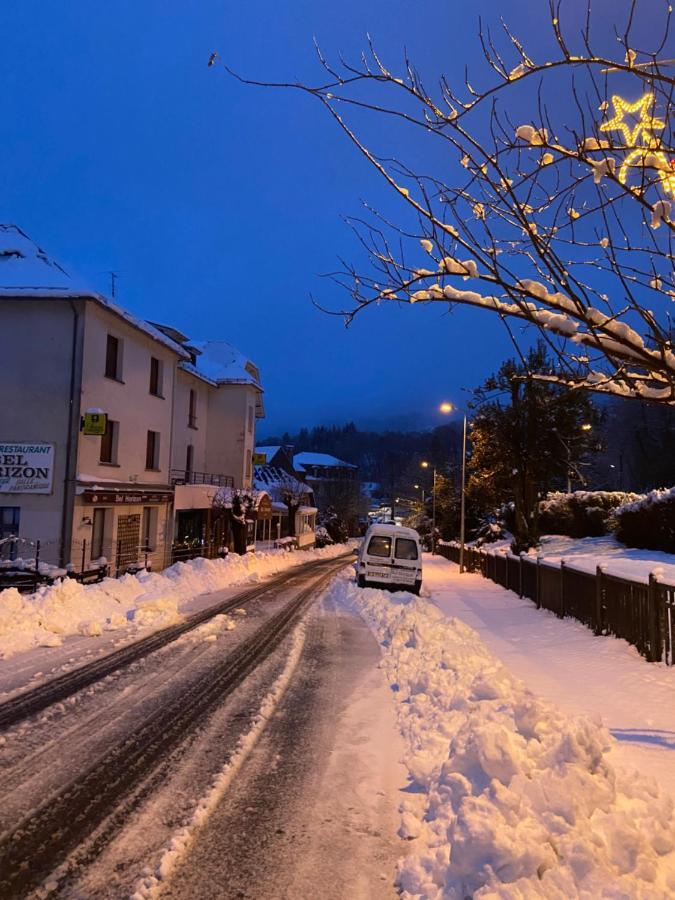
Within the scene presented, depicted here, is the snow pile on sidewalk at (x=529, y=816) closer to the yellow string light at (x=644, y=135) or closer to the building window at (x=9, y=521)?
the yellow string light at (x=644, y=135)

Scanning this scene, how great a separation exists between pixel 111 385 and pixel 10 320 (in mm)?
3975

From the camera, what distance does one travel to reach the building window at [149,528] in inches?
1067

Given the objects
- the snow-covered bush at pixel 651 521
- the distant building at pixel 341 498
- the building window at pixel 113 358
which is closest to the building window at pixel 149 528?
the building window at pixel 113 358

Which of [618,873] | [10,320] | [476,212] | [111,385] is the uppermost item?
[10,320]

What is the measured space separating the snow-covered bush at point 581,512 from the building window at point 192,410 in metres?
19.8

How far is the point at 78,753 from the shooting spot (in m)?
5.66

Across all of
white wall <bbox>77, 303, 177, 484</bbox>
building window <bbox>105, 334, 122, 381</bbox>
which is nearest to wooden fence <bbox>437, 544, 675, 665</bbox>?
white wall <bbox>77, 303, 177, 484</bbox>

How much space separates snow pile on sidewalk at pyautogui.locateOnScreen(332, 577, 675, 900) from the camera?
3.29 m

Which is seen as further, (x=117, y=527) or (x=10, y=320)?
(x=117, y=527)

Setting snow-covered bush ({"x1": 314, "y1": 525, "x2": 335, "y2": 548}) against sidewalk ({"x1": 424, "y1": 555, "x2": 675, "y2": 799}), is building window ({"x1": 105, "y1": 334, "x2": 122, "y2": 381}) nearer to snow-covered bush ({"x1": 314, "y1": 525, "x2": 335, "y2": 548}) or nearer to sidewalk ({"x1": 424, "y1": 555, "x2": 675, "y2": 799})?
sidewalk ({"x1": 424, "y1": 555, "x2": 675, "y2": 799})

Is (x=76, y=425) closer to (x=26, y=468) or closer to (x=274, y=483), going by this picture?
(x=26, y=468)

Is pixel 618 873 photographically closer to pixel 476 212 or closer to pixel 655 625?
pixel 476 212

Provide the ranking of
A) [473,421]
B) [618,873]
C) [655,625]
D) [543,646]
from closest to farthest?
[618,873] → [655,625] → [543,646] → [473,421]

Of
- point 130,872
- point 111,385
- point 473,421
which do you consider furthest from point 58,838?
point 473,421
